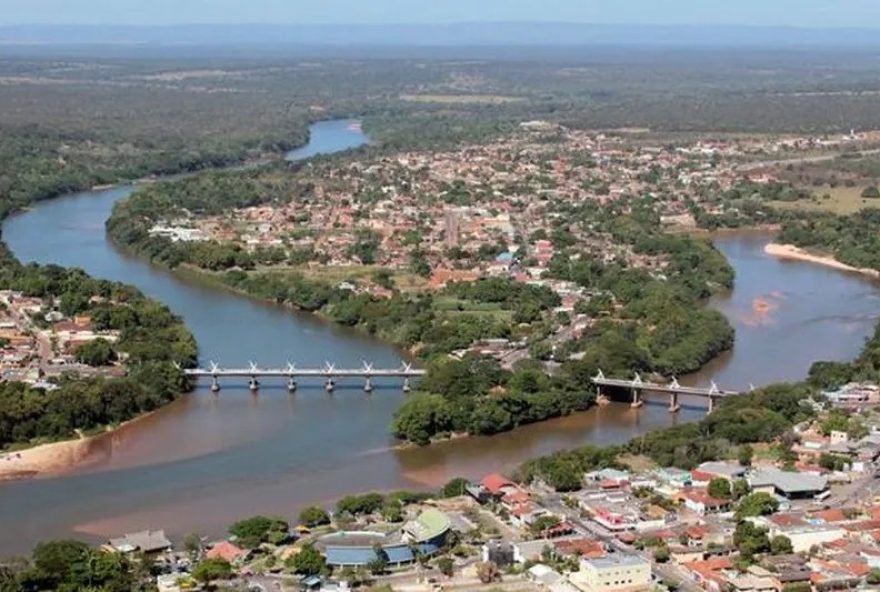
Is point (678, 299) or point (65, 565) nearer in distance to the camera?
point (65, 565)

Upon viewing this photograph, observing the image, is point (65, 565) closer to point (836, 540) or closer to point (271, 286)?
point (836, 540)

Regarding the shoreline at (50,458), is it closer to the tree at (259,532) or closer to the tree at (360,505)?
the tree at (259,532)

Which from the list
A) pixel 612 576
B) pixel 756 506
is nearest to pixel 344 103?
pixel 756 506

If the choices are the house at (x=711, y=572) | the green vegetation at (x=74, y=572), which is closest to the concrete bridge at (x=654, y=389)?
the house at (x=711, y=572)

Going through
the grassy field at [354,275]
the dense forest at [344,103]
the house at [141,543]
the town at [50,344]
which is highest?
the house at [141,543]

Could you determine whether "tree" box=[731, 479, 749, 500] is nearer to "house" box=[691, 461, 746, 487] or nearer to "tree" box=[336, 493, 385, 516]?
"house" box=[691, 461, 746, 487]

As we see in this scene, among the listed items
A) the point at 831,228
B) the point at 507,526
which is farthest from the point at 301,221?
the point at 507,526
